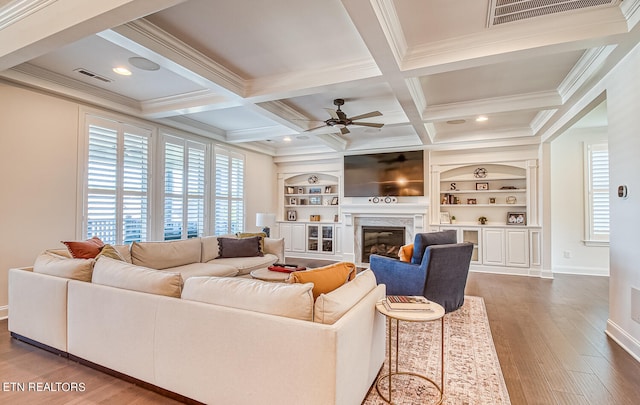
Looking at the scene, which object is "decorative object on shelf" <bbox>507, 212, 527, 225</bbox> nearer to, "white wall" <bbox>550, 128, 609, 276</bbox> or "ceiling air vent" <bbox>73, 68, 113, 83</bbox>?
"white wall" <bbox>550, 128, 609, 276</bbox>

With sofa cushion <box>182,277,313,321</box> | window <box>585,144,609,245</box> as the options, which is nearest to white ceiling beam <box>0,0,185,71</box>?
sofa cushion <box>182,277,313,321</box>

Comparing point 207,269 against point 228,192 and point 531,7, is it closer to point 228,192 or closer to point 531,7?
point 228,192

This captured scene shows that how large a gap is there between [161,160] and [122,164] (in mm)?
675

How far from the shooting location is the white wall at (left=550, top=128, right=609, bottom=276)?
5699mm

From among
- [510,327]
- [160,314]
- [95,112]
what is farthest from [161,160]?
[510,327]

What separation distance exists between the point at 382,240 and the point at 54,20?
6.22 m

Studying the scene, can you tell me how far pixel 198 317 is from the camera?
182 centimetres

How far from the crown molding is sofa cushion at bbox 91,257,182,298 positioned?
398 centimetres

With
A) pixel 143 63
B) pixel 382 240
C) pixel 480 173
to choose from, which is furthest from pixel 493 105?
pixel 143 63

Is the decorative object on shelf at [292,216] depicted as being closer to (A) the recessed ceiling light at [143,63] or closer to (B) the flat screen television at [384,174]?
(B) the flat screen television at [384,174]

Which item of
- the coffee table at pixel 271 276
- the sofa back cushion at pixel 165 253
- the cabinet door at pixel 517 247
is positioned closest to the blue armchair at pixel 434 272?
the coffee table at pixel 271 276

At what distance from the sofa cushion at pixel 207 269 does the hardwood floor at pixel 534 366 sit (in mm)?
1435

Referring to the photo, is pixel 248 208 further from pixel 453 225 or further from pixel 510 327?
pixel 510 327

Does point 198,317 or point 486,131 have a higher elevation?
point 486,131
